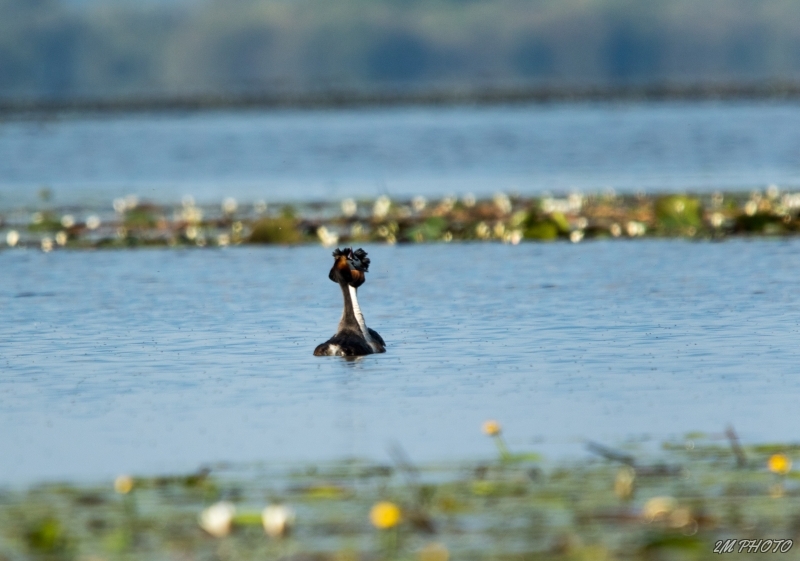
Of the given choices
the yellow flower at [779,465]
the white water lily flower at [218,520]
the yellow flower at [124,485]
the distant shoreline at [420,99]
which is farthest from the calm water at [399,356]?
the distant shoreline at [420,99]

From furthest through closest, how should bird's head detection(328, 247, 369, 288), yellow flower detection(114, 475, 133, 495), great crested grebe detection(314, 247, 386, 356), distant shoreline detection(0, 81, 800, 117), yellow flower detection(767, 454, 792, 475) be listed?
distant shoreline detection(0, 81, 800, 117) < bird's head detection(328, 247, 369, 288) < great crested grebe detection(314, 247, 386, 356) < yellow flower detection(767, 454, 792, 475) < yellow flower detection(114, 475, 133, 495)

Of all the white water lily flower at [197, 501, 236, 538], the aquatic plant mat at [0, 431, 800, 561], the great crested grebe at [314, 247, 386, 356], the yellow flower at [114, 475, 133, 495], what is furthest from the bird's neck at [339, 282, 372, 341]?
the white water lily flower at [197, 501, 236, 538]

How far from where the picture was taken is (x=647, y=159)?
51844 mm

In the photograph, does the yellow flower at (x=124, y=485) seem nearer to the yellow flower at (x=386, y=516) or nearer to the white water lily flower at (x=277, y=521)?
the white water lily flower at (x=277, y=521)

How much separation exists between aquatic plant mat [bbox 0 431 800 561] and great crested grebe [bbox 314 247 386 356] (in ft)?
13.3

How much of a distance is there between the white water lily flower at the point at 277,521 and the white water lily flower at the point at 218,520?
0.59ft

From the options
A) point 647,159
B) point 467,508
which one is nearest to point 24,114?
point 647,159

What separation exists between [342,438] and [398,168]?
39987 mm

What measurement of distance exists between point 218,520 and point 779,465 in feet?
9.62

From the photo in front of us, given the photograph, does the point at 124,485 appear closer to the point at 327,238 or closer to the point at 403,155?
the point at 327,238

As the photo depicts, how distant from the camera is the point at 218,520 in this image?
775 cm

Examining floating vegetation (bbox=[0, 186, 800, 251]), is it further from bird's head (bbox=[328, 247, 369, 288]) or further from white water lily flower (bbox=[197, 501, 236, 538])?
white water lily flower (bbox=[197, 501, 236, 538])

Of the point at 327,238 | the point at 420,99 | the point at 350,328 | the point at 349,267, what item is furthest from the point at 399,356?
the point at 420,99

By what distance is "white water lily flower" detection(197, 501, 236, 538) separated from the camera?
7.76 m
